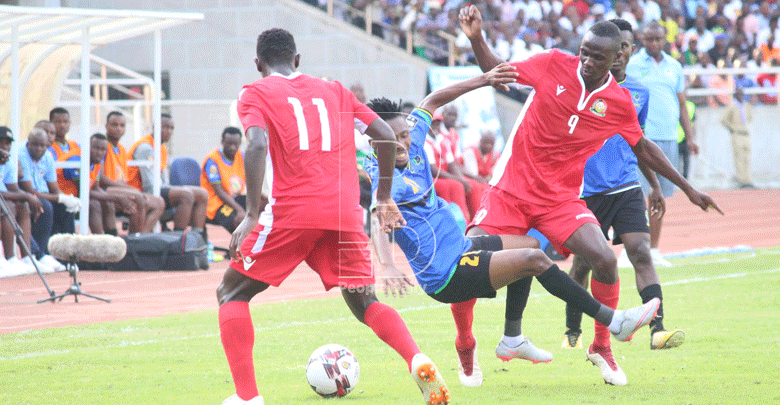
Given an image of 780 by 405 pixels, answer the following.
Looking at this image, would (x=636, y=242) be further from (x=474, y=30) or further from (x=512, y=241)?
(x=474, y=30)

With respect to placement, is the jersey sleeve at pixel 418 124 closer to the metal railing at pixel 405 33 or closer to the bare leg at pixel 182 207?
the bare leg at pixel 182 207

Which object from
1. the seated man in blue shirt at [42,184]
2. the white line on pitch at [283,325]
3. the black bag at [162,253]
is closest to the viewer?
the white line on pitch at [283,325]

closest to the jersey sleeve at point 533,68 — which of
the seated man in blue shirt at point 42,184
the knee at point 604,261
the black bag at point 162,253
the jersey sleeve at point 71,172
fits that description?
the knee at point 604,261

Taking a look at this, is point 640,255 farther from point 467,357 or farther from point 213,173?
point 213,173

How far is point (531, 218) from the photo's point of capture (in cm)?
620

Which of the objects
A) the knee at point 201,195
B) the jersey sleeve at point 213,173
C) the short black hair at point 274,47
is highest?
the short black hair at point 274,47

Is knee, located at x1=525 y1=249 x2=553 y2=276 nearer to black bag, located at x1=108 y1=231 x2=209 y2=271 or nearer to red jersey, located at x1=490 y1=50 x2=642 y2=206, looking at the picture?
red jersey, located at x1=490 y1=50 x2=642 y2=206

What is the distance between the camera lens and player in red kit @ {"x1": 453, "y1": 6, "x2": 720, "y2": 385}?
6.11m

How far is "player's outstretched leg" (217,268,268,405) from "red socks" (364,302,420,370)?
0.57m

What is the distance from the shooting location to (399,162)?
5.86m

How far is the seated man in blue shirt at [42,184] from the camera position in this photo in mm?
12117

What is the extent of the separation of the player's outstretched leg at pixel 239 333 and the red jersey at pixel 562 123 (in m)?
1.94

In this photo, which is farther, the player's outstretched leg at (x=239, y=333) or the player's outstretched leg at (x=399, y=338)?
the player's outstretched leg at (x=239, y=333)

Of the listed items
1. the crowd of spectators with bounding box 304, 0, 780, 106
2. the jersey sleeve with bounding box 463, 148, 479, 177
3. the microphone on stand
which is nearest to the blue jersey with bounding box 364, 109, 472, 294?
Result: the microphone on stand
